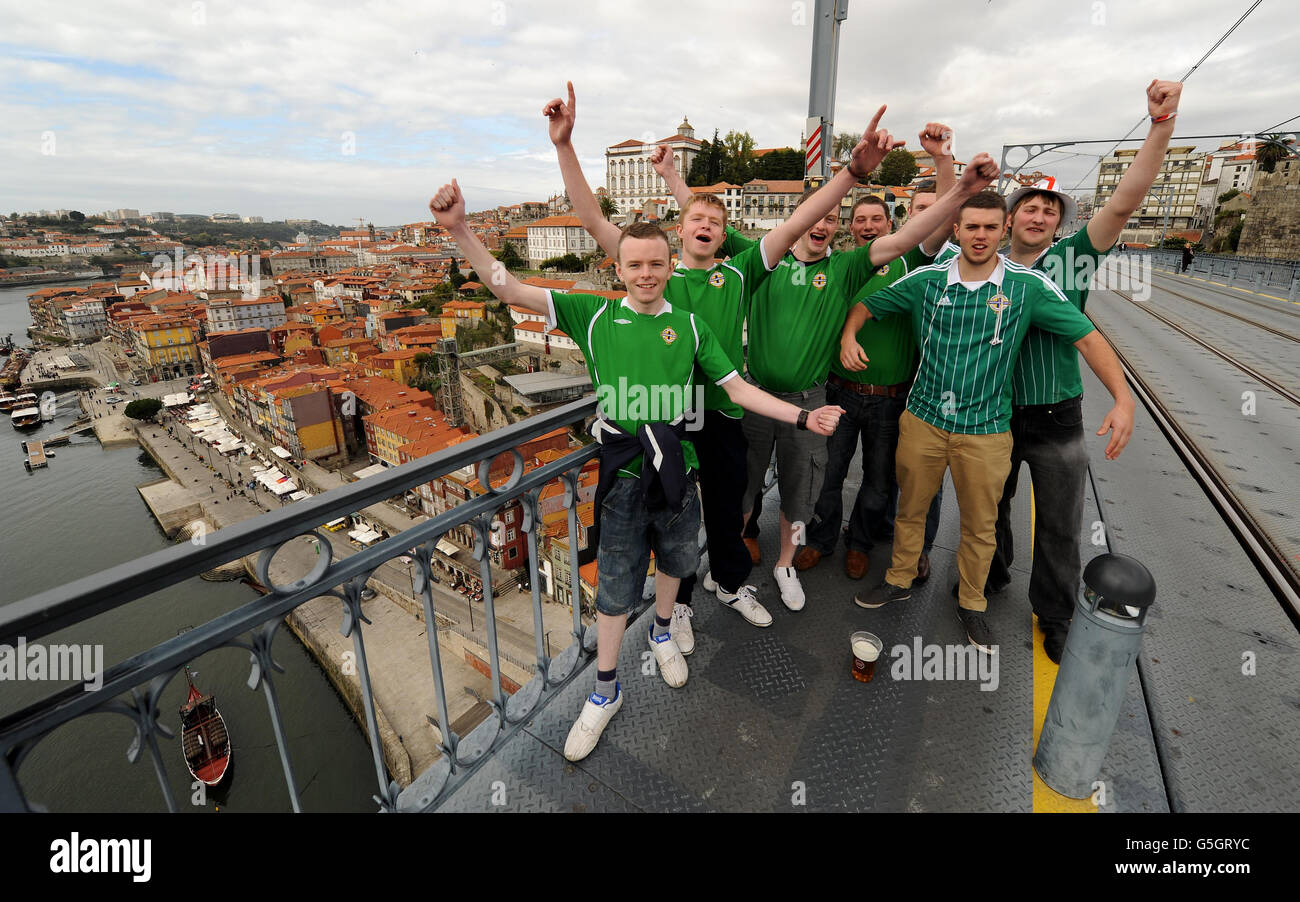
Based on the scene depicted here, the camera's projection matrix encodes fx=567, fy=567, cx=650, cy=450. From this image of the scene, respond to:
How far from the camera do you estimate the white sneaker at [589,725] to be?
2.36 meters

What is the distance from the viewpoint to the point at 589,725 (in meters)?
2.43

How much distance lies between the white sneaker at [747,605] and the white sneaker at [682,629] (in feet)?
1.07

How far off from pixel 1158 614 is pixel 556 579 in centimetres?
2741

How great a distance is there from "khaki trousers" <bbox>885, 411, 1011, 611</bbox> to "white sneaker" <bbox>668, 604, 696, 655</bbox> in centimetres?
128

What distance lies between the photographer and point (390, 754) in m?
21.3

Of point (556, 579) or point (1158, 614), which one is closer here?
point (1158, 614)

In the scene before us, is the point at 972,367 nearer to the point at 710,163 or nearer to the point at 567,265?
the point at 567,265

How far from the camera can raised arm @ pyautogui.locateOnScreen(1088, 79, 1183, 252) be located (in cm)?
233

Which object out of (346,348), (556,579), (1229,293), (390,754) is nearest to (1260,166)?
(1229,293)

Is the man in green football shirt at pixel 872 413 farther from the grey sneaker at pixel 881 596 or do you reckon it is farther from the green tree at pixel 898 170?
the green tree at pixel 898 170

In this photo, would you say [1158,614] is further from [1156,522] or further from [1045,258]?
[1045,258]

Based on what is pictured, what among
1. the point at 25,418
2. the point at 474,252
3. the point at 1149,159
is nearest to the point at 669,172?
the point at 474,252

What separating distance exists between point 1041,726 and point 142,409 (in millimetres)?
78139

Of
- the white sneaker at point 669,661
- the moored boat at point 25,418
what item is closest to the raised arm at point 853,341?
the white sneaker at point 669,661
